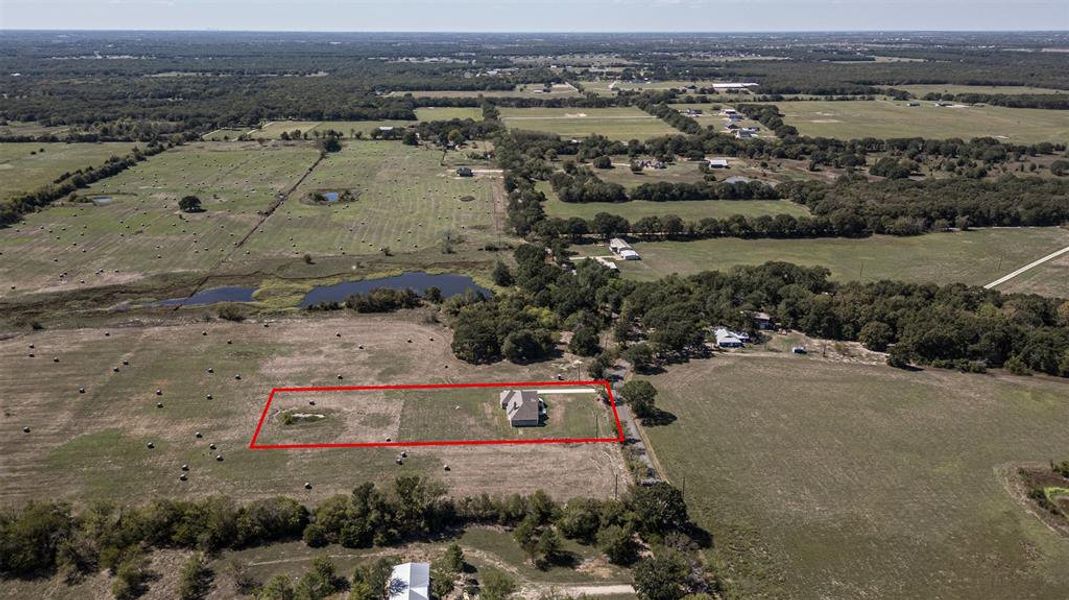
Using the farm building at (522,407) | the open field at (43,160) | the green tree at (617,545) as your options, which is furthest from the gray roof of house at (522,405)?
the open field at (43,160)

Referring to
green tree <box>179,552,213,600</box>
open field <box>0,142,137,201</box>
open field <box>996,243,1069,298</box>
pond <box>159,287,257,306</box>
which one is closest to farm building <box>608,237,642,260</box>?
open field <box>996,243,1069,298</box>

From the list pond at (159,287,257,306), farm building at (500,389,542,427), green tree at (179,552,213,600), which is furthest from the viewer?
pond at (159,287,257,306)

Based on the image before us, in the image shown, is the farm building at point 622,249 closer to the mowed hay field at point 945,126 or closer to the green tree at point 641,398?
the green tree at point 641,398

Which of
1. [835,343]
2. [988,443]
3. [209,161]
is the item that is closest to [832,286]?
[835,343]

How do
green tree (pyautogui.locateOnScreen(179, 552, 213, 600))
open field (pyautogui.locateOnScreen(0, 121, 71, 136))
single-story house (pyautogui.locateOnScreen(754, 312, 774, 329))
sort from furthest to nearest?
open field (pyautogui.locateOnScreen(0, 121, 71, 136)) < single-story house (pyautogui.locateOnScreen(754, 312, 774, 329)) < green tree (pyautogui.locateOnScreen(179, 552, 213, 600))

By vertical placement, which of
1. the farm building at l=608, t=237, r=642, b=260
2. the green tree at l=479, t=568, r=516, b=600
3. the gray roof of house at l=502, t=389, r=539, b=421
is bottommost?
the green tree at l=479, t=568, r=516, b=600

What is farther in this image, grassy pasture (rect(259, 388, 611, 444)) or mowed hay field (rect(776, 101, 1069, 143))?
mowed hay field (rect(776, 101, 1069, 143))

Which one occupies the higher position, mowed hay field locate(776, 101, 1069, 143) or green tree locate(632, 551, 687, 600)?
mowed hay field locate(776, 101, 1069, 143)

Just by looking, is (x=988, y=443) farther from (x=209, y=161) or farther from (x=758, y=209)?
(x=209, y=161)

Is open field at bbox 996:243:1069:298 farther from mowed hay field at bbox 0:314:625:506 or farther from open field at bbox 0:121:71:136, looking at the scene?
open field at bbox 0:121:71:136
